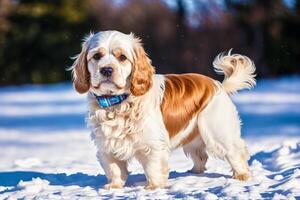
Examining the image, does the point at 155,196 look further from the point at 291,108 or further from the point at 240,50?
the point at 240,50

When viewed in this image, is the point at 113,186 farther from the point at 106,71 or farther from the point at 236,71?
the point at 236,71

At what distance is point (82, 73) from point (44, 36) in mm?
22812

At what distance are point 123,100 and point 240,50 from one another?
65.7ft

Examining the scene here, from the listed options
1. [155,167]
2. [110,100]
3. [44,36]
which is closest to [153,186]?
[155,167]

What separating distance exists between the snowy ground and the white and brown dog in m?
0.23

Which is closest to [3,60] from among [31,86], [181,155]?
[31,86]

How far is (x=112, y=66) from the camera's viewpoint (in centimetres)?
425

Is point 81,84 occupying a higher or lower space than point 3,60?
lower

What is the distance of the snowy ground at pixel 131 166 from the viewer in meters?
4.32

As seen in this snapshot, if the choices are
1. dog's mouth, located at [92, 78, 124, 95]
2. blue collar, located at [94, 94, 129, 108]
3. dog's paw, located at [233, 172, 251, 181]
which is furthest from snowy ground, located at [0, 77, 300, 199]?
dog's mouth, located at [92, 78, 124, 95]

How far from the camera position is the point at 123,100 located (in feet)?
14.7

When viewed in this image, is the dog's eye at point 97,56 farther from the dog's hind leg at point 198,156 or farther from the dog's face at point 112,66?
the dog's hind leg at point 198,156

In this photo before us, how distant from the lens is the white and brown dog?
4.37m

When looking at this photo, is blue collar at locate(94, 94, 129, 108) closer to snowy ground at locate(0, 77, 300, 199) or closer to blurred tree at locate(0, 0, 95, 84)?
snowy ground at locate(0, 77, 300, 199)
